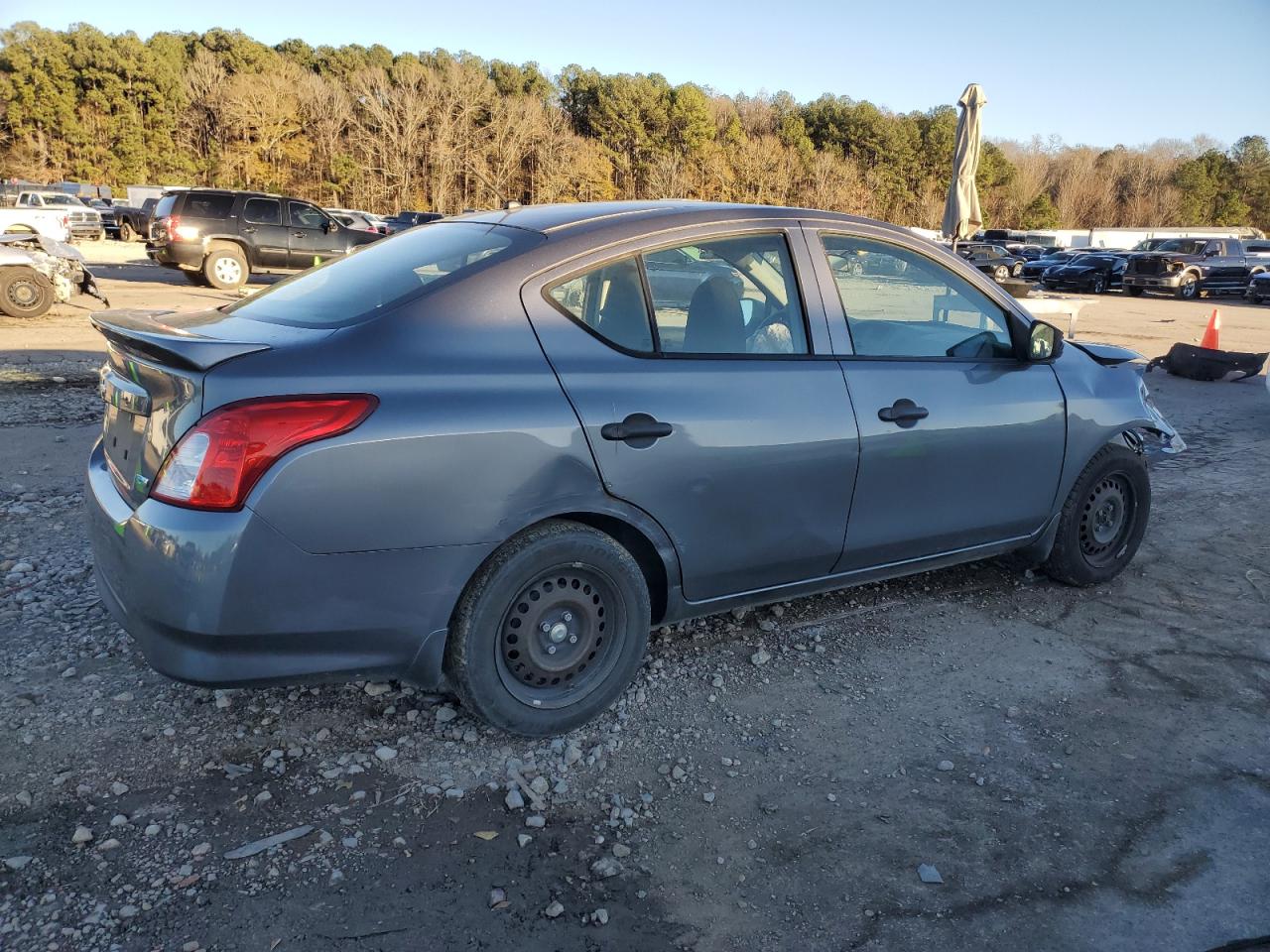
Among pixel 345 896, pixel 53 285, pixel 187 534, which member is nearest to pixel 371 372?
pixel 187 534

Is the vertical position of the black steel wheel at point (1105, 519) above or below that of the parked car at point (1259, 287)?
below

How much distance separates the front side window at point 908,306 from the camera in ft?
12.1

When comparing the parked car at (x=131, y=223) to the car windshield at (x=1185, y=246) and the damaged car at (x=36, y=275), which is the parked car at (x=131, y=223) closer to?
the damaged car at (x=36, y=275)

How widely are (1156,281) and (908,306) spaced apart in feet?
91.4

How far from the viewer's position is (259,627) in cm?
257

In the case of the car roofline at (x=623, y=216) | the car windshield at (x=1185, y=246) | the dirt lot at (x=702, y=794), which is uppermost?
the car windshield at (x=1185, y=246)

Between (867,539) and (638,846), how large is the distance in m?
1.58

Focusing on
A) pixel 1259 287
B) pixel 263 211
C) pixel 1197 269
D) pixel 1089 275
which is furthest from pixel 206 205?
pixel 1259 287

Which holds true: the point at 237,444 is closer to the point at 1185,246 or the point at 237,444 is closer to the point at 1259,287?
the point at 1259,287

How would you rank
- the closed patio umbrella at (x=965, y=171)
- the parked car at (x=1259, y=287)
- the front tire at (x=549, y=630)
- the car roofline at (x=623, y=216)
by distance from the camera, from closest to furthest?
the front tire at (x=549, y=630) < the car roofline at (x=623, y=216) < the closed patio umbrella at (x=965, y=171) < the parked car at (x=1259, y=287)

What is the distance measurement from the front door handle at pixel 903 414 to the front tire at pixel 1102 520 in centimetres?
Answer: 121

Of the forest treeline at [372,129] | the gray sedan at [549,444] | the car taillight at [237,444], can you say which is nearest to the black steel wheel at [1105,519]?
the gray sedan at [549,444]

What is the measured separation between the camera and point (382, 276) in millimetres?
3227

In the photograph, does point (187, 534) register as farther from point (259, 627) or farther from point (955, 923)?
point (955, 923)
